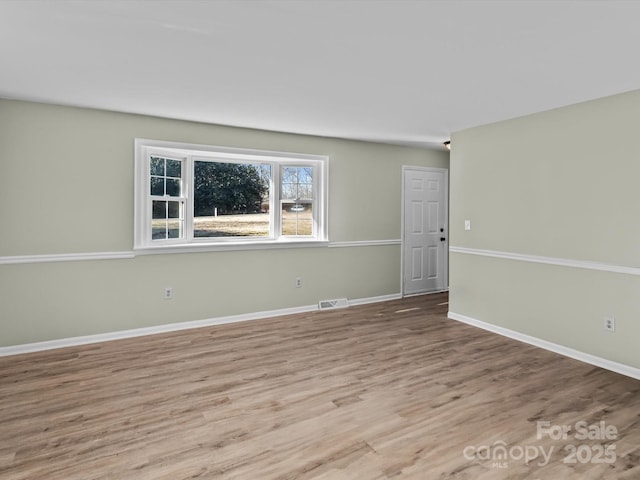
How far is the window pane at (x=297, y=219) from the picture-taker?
516 cm

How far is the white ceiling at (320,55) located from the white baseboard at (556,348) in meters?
2.26

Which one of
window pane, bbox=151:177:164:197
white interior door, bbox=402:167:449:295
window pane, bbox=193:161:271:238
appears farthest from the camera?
white interior door, bbox=402:167:449:295

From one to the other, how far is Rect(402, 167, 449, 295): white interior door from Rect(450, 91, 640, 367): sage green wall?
1254 millimetres

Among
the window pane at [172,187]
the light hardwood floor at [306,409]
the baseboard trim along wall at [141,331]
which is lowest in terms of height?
the light hardwood floor at [306,409]

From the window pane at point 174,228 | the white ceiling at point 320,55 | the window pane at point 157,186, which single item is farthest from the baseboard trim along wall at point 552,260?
the window pane at point 157,186

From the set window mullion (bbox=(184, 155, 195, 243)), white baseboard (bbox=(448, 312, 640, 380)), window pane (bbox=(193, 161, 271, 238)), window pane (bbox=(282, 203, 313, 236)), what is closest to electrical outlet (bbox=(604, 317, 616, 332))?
white baseboard (bbox=(448, 312, 640, 380))

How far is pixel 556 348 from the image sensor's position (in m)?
3.66

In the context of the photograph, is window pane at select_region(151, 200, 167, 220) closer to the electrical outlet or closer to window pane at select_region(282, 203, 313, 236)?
window pane at select_region(282, 203, 313, 236)

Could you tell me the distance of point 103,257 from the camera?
3.91m

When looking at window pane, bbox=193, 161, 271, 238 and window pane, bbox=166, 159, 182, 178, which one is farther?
window pane, bbox=193, 161, 271, 238

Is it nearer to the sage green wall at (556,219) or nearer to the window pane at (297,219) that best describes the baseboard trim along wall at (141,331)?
the window pane at (297,219)

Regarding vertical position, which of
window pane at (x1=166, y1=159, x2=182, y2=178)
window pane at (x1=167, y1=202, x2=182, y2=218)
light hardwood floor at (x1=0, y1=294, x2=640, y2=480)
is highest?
window pane at (x1=166, y1=159, x2=182, y2=178)

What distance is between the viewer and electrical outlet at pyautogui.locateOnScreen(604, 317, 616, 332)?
3.24 m

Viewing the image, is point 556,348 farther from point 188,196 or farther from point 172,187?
point 172,187
